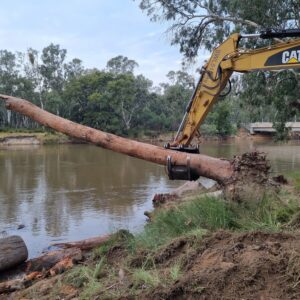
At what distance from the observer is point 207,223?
5.32m

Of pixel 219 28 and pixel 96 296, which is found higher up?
pixel 219 28

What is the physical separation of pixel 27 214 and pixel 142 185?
21.1 ft

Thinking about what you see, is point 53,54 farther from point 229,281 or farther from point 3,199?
point 229,281

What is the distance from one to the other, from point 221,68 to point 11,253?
4672 millimetres

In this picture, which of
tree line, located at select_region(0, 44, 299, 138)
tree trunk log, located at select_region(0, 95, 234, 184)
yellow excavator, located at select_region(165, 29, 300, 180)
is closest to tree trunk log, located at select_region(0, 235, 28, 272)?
tree trunk log, located at select_region(0, 95, 234, 184)

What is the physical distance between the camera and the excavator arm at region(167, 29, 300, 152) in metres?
7.26

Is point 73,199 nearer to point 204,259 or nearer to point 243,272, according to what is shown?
point 204,259

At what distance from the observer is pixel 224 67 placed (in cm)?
772

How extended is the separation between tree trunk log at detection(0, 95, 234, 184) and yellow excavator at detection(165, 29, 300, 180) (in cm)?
54

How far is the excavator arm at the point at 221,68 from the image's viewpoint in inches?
286

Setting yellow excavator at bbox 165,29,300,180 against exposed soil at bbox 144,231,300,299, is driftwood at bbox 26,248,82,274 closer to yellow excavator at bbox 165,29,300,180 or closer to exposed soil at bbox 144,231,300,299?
yellow excavator at bbox 165,29,300,180

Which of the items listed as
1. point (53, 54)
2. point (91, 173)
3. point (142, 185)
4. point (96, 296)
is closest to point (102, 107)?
point (53, 54)


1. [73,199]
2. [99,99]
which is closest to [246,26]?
[73,199]

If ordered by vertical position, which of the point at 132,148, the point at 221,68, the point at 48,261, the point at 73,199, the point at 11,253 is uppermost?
the point at 221,68
